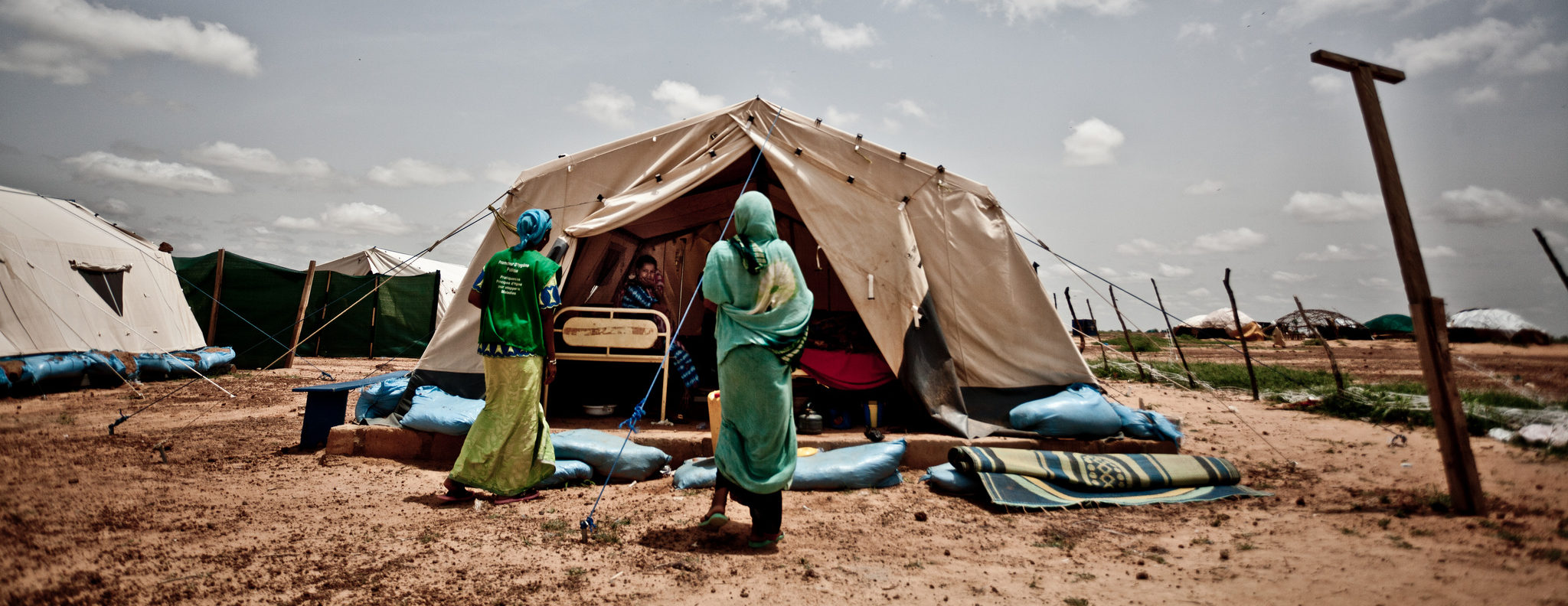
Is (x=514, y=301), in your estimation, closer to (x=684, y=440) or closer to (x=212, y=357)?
(x=684, y=440)

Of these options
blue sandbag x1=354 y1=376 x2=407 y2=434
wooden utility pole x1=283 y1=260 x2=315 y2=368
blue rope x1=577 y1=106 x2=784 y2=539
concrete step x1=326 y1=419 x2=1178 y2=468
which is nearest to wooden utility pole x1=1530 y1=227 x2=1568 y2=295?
concrete step x1=326 y1=419 x2=1178 y2=468

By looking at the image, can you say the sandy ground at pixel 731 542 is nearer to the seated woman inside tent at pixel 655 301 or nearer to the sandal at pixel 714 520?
the sandal at pixel 714 520

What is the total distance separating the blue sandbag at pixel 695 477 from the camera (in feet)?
13.9

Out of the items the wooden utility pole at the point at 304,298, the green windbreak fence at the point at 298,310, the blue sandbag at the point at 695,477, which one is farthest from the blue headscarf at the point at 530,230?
the wooden utility pole at the point at 304,298

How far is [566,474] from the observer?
4281 millimetres

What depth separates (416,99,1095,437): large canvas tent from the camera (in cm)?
538

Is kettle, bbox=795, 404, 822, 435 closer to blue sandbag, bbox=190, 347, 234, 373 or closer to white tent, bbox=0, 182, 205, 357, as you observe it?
white tent, bbox=0, 182, 205, 357

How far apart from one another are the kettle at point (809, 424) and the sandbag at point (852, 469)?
1.72ft

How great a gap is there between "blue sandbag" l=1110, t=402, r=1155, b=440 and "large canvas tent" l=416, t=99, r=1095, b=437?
16.2 inches

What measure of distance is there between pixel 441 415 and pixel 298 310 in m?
10.6

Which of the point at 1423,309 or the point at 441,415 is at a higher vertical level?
the point at 1423,309

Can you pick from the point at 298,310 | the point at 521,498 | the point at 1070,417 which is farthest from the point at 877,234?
the point at 298,310

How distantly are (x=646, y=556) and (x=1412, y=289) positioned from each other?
13.4ft

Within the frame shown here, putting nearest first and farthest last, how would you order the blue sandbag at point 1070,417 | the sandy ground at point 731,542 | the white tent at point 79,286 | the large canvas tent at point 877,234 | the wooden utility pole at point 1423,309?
1. the sandy ground at point 731,542
2. the wooden utility pole at point 1423,309
3. the blue sandbag at point 1070,417
4. the large canvas tent at point 877,234
5. the white tent at point 79,286
